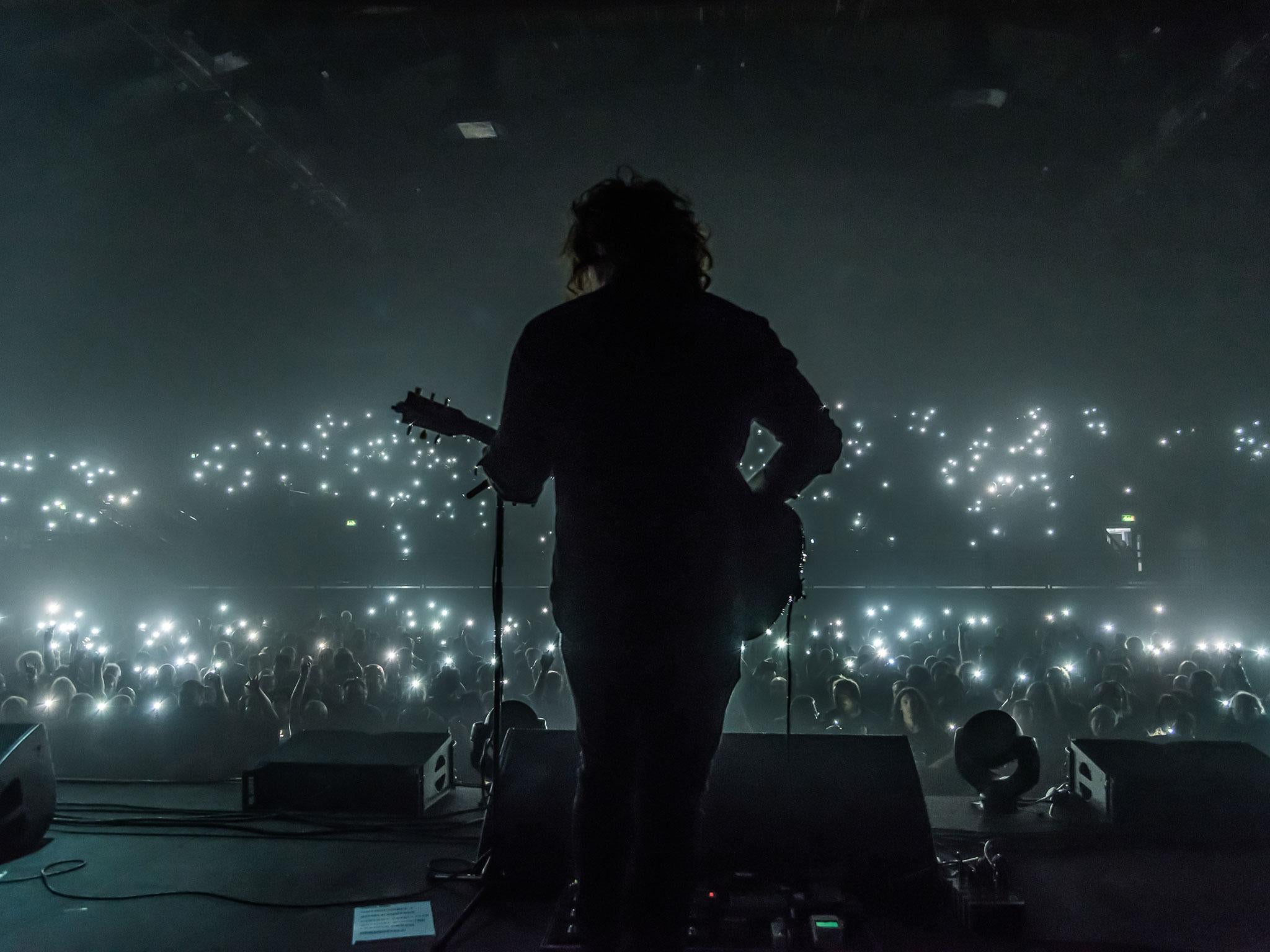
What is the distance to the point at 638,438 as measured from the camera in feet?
3.88

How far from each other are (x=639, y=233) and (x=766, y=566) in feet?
2.30

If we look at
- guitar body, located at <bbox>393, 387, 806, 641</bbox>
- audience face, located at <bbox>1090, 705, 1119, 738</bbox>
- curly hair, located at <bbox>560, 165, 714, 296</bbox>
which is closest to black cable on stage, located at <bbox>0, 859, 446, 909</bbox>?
guitar body, located at <bbox>393, 387, 806, 641</bbox>

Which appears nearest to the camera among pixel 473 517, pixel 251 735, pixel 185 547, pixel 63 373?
pixel 251 735

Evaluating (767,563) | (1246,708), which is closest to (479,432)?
(767,563)

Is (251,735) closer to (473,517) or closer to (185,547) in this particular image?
(473,517)

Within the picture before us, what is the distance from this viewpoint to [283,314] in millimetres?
10188

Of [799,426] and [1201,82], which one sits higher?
[1201,82]

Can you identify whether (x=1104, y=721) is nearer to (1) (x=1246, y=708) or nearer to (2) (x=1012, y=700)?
(2) (x=1012, y=700)

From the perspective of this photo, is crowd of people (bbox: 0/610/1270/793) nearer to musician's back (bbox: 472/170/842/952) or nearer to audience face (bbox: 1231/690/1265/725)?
audience face (bbox: 1231/690/1265/725)

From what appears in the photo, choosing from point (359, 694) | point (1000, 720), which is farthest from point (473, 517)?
point (1000, 720)

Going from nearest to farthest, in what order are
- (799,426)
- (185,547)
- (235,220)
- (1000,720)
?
(799,426)
(1000,720)
(235,220)
(185,547)

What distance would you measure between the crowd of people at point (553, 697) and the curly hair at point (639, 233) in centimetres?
280

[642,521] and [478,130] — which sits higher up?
→ [478,130]

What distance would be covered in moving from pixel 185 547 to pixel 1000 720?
11.9 metres
